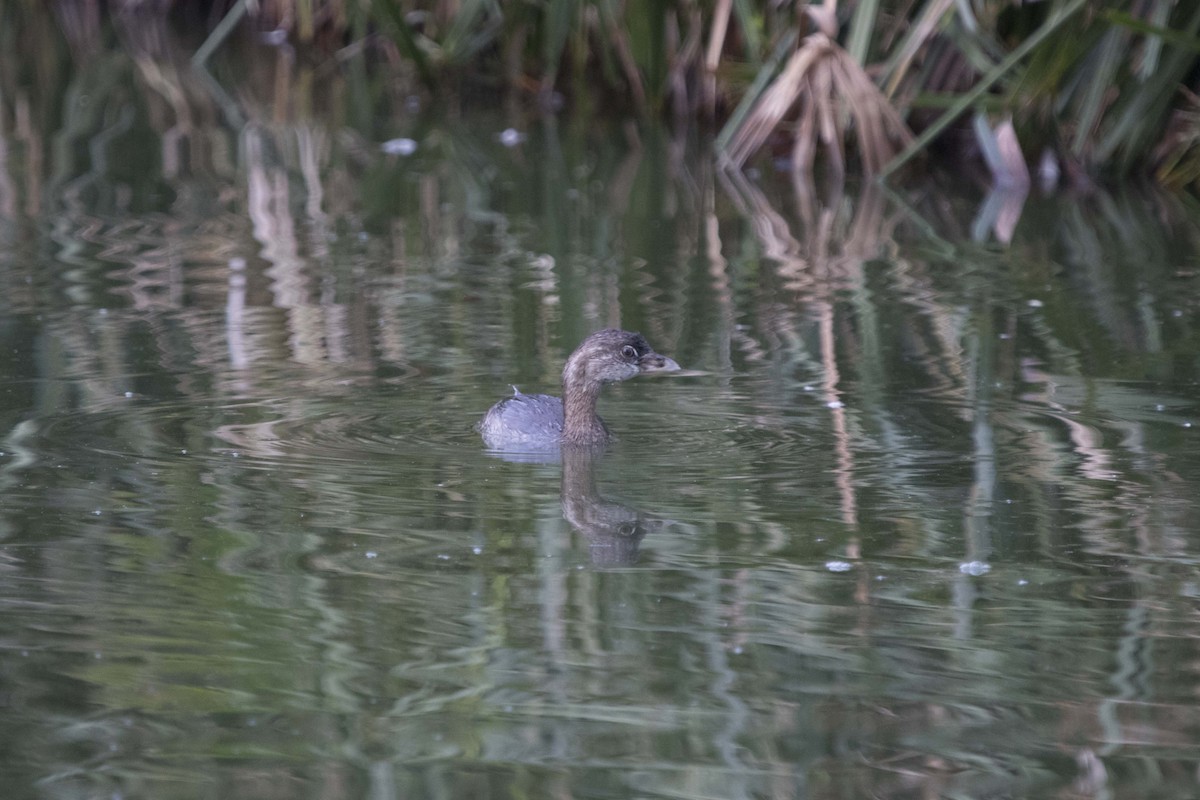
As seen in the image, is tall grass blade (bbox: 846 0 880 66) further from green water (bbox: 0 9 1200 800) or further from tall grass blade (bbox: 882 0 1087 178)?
green water (bbox: 0 9 1200 800)

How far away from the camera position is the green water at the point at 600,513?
4.20 metres

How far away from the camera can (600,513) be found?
5.94 metres

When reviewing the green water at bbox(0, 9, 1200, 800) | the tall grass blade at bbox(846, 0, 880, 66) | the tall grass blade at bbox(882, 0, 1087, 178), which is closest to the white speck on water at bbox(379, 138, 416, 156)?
the green water at bbox(0, 9, 1200, 800)

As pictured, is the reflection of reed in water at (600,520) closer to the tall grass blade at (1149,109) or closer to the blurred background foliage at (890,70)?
the blurred background foliage at (890,70)

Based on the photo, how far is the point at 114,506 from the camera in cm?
586

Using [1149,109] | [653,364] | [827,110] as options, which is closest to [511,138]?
[827,110]

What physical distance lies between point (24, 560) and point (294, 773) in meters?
1.65

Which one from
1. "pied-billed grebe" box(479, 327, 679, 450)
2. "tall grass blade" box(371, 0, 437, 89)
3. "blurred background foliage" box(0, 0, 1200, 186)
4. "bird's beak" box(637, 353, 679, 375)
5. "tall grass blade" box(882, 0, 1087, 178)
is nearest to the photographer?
"pied-billed grebe" box(479, 327, 679, 450)

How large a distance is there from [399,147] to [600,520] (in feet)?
Result: 30.4

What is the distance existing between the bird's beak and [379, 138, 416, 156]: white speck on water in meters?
7.72

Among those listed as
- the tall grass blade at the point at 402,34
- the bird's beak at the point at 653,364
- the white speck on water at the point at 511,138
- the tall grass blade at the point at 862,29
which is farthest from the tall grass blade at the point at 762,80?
the bird's beak at the point at 653,364

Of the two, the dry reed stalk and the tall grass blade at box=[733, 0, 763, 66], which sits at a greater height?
the tall grass blade at box=[733, 0, 763, 66]

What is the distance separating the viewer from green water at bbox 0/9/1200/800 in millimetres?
4203

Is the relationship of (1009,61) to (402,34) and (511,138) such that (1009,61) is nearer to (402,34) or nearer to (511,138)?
(511,138)
